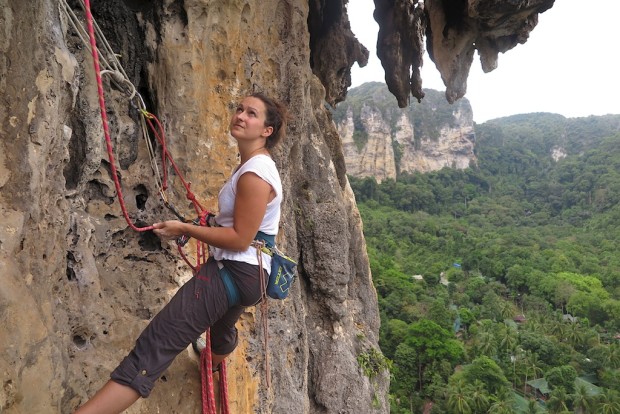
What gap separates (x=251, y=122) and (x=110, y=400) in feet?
5.05

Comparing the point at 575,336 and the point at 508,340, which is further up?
the point at 508,340

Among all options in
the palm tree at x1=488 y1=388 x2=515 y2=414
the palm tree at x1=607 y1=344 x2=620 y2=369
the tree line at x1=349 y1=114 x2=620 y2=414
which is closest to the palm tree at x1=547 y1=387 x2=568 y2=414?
the tree line at x1=349 y1=114 x2=620 y2=414

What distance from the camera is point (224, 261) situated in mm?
2402

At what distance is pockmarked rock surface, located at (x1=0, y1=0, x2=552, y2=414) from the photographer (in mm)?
2256

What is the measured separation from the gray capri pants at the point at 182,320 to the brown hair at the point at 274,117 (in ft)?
2.32

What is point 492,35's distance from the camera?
10.2m

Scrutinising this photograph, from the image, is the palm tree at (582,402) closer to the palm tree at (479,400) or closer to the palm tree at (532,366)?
the palm tree at (532,366)

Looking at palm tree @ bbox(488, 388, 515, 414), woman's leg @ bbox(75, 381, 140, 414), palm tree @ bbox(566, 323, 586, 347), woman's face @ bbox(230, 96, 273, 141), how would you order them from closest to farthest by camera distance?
woman's leg @ bbox(75, 381, 140, 414)
woman's face @ bbox(230, 96, 273, 141)
palm tree @ bbox(488, 388, 515, 414)
palm tree @ bbox(566, 323, 586, 347)

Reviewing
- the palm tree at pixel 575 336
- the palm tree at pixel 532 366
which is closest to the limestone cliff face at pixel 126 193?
the palm tree at pixel 532 366

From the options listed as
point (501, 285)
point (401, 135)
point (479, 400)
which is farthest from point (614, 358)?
point (401, 135)

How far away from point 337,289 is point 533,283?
137ft

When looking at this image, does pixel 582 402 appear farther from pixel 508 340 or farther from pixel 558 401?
pixel 508 340

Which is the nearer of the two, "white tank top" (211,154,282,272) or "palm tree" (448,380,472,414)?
"white tank top" (211,154,282,272)

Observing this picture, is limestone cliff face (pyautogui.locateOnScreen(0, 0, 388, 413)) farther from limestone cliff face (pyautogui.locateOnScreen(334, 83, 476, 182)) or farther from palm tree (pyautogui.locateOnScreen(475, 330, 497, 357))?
limestone cliff face (pyautogui.locateOnScreen(334, 83, 476, 182))
